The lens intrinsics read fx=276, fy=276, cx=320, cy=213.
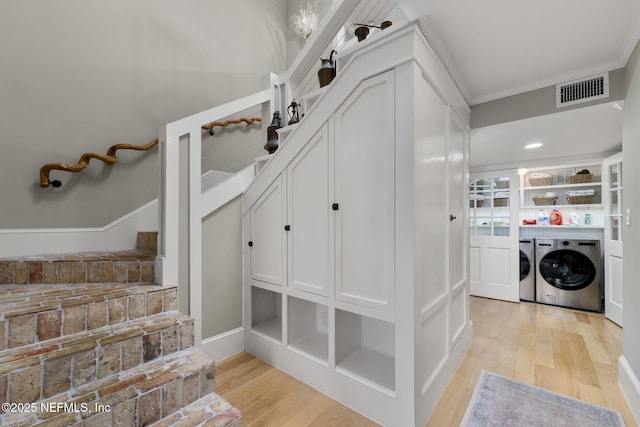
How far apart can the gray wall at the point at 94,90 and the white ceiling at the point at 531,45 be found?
8.00ft

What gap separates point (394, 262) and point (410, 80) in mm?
963

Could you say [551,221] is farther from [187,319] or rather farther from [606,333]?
[187,319]

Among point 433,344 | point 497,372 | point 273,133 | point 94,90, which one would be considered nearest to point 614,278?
point 497,372

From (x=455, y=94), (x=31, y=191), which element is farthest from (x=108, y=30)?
(x=455, y=94)

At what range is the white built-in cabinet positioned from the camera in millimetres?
1459

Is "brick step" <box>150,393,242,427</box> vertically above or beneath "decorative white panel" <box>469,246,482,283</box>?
beneath

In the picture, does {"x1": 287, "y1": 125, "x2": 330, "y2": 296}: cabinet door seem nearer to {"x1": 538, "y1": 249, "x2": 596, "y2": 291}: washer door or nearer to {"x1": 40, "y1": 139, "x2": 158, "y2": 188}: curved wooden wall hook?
{"x1": 40, "y1": 139, "x2": 158, "y2": 188}: curved wooden wall hook

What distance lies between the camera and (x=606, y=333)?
281 cm

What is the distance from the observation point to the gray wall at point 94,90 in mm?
2037

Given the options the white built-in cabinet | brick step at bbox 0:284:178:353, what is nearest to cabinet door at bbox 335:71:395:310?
the white built-in cabinet

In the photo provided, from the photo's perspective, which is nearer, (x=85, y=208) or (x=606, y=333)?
(x=85, y=208)

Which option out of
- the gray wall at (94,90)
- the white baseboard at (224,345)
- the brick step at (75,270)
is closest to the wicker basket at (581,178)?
the white baseboard at (224,345)

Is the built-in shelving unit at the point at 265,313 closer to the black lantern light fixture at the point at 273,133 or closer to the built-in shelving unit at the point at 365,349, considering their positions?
the built-in shelving unit at the point at 365,349

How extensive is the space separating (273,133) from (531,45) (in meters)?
1.94
